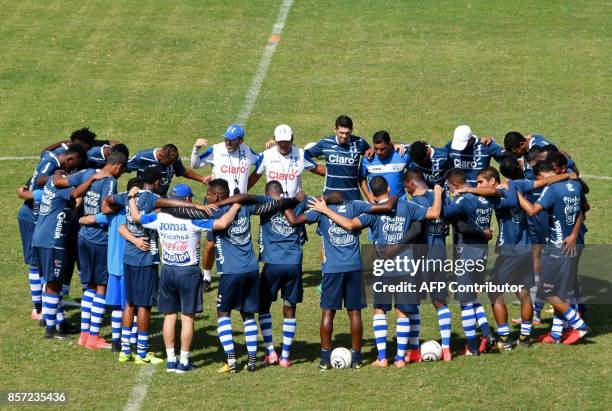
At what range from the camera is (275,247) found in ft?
52.6

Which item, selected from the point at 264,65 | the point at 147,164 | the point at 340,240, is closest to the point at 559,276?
the point at 340,240

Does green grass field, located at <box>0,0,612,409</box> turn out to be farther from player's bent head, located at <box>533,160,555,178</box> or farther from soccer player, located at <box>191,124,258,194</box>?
player's bent head, located at <box>533,160,555,178</box>

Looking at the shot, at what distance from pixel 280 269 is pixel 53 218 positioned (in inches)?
144

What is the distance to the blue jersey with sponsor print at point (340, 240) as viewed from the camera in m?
15.9

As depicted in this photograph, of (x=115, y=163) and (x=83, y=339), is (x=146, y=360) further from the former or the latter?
(x=115, y=163)

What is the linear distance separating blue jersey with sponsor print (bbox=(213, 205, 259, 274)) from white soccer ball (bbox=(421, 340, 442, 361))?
2.67 meters

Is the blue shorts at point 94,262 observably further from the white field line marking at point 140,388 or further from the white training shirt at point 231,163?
the white training shirt at point 231,163

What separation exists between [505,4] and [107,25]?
12333 mm

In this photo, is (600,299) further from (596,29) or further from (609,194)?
(596,29)

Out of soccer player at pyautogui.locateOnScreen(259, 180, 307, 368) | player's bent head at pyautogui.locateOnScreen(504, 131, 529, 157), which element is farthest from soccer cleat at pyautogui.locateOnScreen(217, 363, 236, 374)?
player's bent head at pyautogui.locateOnScreen(504, 131, 529, 157)

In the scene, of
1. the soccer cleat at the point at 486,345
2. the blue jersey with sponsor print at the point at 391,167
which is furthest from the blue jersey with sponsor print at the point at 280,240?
the blue jersey with sponsor print at the point at 391,167

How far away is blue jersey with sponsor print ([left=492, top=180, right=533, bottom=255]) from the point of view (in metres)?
16.9

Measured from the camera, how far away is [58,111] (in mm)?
29719

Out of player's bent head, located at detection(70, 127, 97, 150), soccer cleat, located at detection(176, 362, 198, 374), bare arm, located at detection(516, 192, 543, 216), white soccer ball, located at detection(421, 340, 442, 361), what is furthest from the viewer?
player's bent head, located at detection(70, 127, 97, 150)
